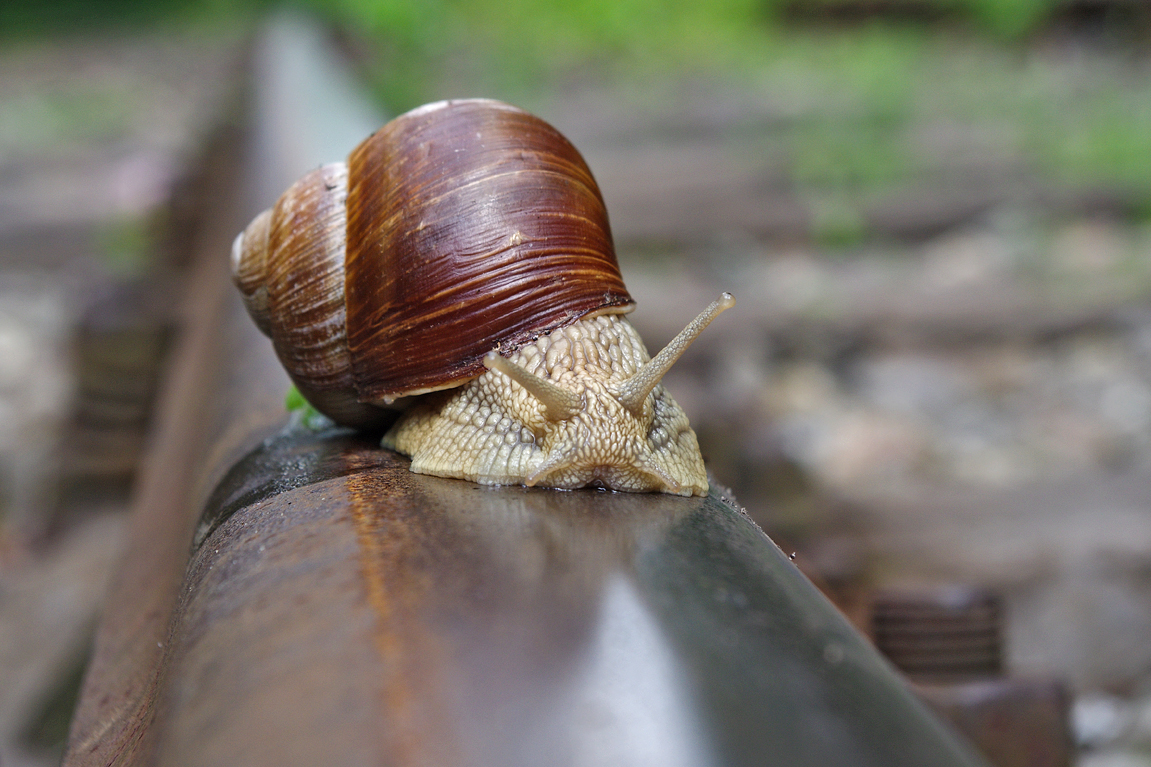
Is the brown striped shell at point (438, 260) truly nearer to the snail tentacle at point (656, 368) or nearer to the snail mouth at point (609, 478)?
the snail tentacle at point (656, 368)

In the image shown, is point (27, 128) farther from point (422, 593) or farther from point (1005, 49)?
point (422, 593)

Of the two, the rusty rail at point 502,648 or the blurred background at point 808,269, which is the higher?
the rusty rail at point 502,648

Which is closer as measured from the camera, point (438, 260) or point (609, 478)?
point (609, 478)

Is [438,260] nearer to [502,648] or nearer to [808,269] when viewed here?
[502,648]

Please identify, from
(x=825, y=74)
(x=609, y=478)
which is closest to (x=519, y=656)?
(x=609, y=478)

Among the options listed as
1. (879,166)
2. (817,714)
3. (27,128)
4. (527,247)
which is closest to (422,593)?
(817,714)

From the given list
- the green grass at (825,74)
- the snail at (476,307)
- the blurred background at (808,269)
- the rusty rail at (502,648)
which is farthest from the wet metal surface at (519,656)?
the green grass at (825,74)
